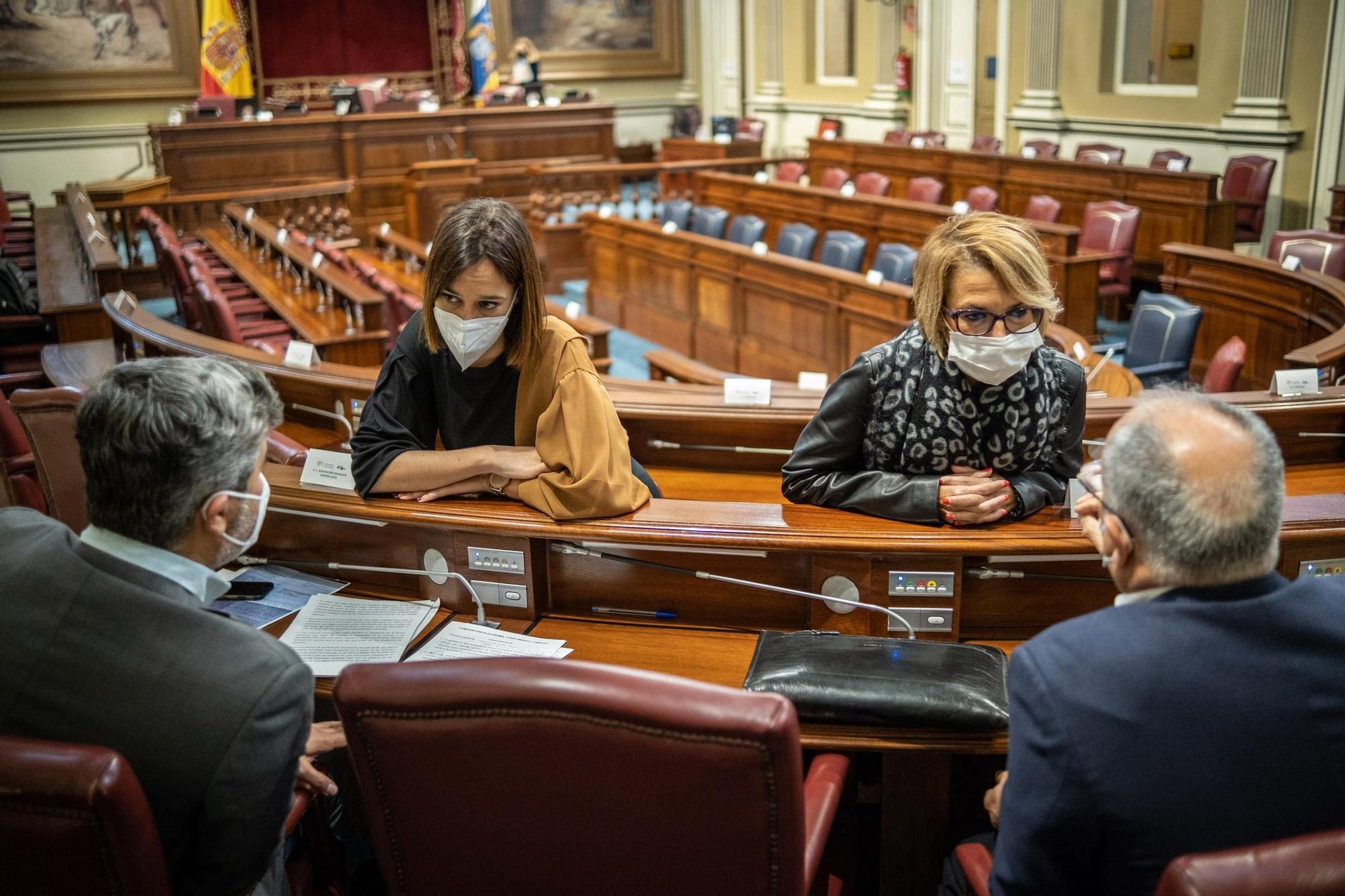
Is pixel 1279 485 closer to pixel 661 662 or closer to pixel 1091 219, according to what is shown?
pixel 661 662

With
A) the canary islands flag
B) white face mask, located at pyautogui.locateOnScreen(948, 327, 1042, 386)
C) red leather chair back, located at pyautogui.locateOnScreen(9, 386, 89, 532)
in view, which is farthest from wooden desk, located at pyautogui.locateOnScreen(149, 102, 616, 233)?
white face mask, located at pyautogui.locateOnScreen(948, 327, 1042, 386)

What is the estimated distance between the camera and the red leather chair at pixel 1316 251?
6051 mm

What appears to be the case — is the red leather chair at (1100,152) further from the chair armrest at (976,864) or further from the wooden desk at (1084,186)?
the chair armrest at (976,864)

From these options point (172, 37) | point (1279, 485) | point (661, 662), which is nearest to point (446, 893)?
point (661, 662)

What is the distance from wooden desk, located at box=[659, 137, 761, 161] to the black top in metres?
10.4

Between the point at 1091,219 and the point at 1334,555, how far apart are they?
6.28m

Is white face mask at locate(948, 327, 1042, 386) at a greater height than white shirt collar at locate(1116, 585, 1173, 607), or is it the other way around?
white face mask at locate(948, 327, 1042, 386)

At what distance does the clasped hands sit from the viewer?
215 centimetres

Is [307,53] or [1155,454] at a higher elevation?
[307,53]

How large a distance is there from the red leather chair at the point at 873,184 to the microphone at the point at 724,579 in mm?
8165

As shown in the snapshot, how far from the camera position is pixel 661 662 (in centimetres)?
203

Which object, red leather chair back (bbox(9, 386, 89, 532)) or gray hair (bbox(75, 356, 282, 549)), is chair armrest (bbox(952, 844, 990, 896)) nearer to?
gray hair (bbox(75, 356, 282, 549))

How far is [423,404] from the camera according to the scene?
229 centimetres

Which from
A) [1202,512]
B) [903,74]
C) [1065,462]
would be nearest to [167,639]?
[1202,512]
